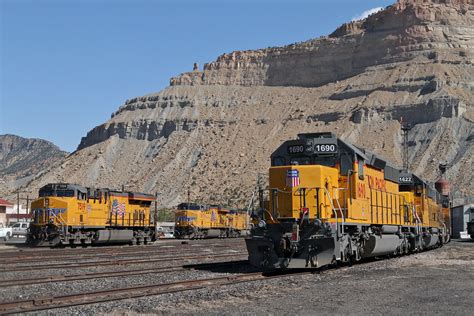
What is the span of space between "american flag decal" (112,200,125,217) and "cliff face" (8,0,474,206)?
6825 cm

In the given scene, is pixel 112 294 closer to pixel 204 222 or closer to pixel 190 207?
pixel 190 207

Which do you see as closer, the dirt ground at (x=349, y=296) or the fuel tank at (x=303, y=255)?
the dirt ground at (x=349, y=296)

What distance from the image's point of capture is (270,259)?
1667 centimetres

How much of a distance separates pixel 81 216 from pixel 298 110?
102 meters

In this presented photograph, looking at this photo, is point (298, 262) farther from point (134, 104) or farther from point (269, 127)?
point (134, 104)

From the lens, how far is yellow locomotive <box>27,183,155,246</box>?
109 feet

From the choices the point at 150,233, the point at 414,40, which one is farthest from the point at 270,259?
the point at 414,40

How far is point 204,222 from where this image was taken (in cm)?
5750

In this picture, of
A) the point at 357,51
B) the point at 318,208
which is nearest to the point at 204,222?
the point at 318,208

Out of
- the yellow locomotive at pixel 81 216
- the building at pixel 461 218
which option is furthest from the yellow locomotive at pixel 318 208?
the building at pixel 461 218

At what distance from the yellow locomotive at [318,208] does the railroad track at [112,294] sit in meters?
0.91

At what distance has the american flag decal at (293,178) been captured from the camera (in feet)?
56.7

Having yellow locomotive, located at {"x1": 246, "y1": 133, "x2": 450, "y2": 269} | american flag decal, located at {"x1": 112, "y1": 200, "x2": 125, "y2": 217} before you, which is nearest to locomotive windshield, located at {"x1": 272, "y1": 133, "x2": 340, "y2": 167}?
yellow locomotive, located at {"x1": 246, "y1": 133, "x2": 450, "y2": 269}

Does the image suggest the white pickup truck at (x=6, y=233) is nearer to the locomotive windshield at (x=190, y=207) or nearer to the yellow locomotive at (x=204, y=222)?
the yellow locomotive at (x=204, y=222)
